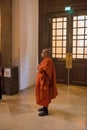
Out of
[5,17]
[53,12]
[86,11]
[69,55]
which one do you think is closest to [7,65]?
[5,17]

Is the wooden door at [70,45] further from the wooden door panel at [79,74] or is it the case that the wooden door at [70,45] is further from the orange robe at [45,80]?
the orange robe at [45,80]

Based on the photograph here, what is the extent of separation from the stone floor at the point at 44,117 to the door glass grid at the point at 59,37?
1809 mm

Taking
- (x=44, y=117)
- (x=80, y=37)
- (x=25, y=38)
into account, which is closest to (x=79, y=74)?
(x=80, y=37)

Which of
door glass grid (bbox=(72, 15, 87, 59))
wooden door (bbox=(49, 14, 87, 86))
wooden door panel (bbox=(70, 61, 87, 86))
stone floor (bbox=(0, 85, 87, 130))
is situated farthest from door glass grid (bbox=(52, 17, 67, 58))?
stone floor (bbox=(0, 85, 87, 130))

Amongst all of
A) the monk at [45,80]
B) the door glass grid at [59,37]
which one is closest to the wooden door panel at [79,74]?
the door glass grid at [59,37]

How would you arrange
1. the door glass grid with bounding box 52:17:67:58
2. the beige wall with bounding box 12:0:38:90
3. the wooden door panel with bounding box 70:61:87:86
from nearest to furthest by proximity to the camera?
1. the beige wall with bounding box 12:0:38:90
2. the wooden door panel with bounding box 70:61:87:86
3. the door glass grid with bounding box 52:17:67:58

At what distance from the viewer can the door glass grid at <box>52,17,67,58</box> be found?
7293 millimetres

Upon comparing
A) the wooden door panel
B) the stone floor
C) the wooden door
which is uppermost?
the wooden door

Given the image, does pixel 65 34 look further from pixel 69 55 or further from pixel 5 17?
pixel 5 17

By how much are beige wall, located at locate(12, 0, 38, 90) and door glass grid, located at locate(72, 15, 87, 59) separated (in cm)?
134

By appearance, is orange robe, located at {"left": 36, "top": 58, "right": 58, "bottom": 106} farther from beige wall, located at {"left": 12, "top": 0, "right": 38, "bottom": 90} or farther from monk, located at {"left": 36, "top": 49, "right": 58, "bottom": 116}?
beige wall, located at {"left": 12, "top": 0, "right": 38, "bottom": 90}

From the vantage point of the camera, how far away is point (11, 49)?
6.25m

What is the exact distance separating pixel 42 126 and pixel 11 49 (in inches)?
124

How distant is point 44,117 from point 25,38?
10.1 ft
